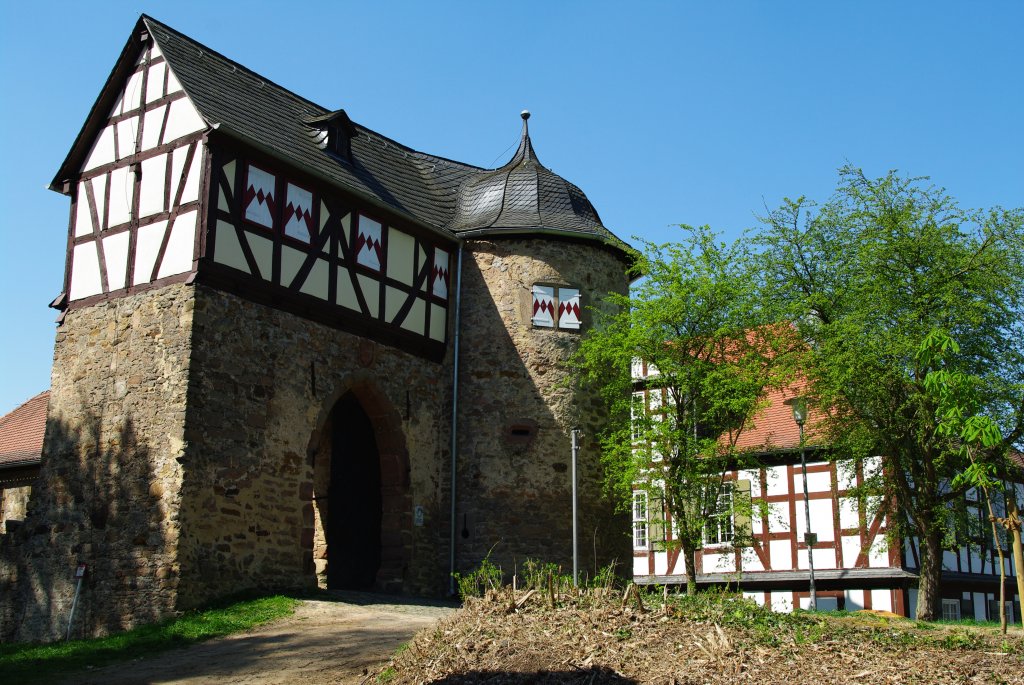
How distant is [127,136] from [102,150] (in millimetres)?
645

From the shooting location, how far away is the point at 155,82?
18.7 metres

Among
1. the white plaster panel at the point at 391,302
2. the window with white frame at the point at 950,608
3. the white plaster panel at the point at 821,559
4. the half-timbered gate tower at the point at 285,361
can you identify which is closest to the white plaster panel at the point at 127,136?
the half-timbered gate tower at the point at 285,361

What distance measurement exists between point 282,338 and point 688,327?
6.58 m

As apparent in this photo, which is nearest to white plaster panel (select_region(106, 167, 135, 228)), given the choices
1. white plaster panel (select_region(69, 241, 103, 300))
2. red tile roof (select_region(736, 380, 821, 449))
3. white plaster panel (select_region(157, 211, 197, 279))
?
white plaster panel (select_region(69, 241, 103, 300))

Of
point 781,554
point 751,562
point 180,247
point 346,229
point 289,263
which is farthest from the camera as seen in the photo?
point 751,562

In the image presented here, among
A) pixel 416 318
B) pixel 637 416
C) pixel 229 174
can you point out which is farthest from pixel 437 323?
pixel 229 174

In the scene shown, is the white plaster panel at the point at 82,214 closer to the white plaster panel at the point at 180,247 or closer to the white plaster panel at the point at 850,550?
the white plaster panel at the point at 180,247

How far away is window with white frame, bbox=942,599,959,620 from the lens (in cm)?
2636

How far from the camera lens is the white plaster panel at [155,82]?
18578 mm

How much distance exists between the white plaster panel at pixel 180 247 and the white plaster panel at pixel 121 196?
139cm

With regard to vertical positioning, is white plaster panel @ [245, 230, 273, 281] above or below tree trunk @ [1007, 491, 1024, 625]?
above

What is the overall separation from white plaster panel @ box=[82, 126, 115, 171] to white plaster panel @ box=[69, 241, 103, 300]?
1435 millimetres

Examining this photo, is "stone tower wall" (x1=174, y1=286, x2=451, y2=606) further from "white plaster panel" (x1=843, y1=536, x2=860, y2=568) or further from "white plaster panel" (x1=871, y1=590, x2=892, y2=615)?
"white plaster panel" (x1=871, y1=590, x2=892, y2=615)

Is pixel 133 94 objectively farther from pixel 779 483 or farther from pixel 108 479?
pixel 779 483
